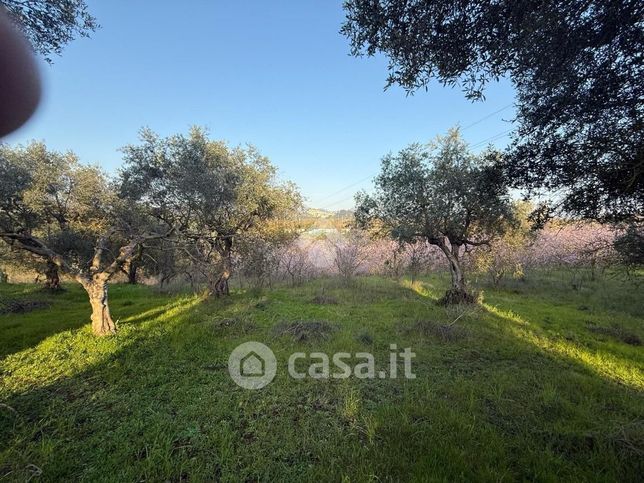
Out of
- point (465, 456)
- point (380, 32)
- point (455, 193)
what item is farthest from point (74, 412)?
point (455, 193)

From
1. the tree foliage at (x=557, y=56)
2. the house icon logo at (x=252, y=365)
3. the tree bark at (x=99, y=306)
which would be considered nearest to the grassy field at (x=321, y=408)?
the house icon logo at (x=252, y=365)

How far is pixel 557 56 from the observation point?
12.5ft

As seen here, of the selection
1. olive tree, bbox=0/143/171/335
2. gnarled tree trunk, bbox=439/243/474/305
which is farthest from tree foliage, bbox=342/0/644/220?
olive tree, bbox=0/143/171/335

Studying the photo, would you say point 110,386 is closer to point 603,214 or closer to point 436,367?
point 436,367

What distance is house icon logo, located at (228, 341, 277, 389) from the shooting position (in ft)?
20.1

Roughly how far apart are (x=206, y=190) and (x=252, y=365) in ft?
29.8

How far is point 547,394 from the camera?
212 inches

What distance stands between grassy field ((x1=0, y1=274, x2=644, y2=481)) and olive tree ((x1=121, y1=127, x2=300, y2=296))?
6108 mm

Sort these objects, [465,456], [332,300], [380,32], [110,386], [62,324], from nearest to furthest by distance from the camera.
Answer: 1. [465,456]
2. [380,32]
3. [110,386]
4. [62,324]
5. [332,300]

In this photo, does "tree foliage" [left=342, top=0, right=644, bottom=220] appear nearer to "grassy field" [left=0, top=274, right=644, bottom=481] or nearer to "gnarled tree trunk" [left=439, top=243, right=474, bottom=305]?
"grassy field" [left=0, top=274, right=644, bottom=481]

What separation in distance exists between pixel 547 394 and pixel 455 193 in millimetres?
10007

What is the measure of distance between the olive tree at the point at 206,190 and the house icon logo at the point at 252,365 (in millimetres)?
6477

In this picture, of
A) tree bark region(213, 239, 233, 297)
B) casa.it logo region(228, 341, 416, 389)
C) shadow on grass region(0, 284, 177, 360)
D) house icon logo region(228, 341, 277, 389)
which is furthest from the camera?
tree bark region(213, 239, 233, 297)

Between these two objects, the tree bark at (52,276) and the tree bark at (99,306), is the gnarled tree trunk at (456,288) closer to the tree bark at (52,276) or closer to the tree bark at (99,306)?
the tree bark at (99,306)
